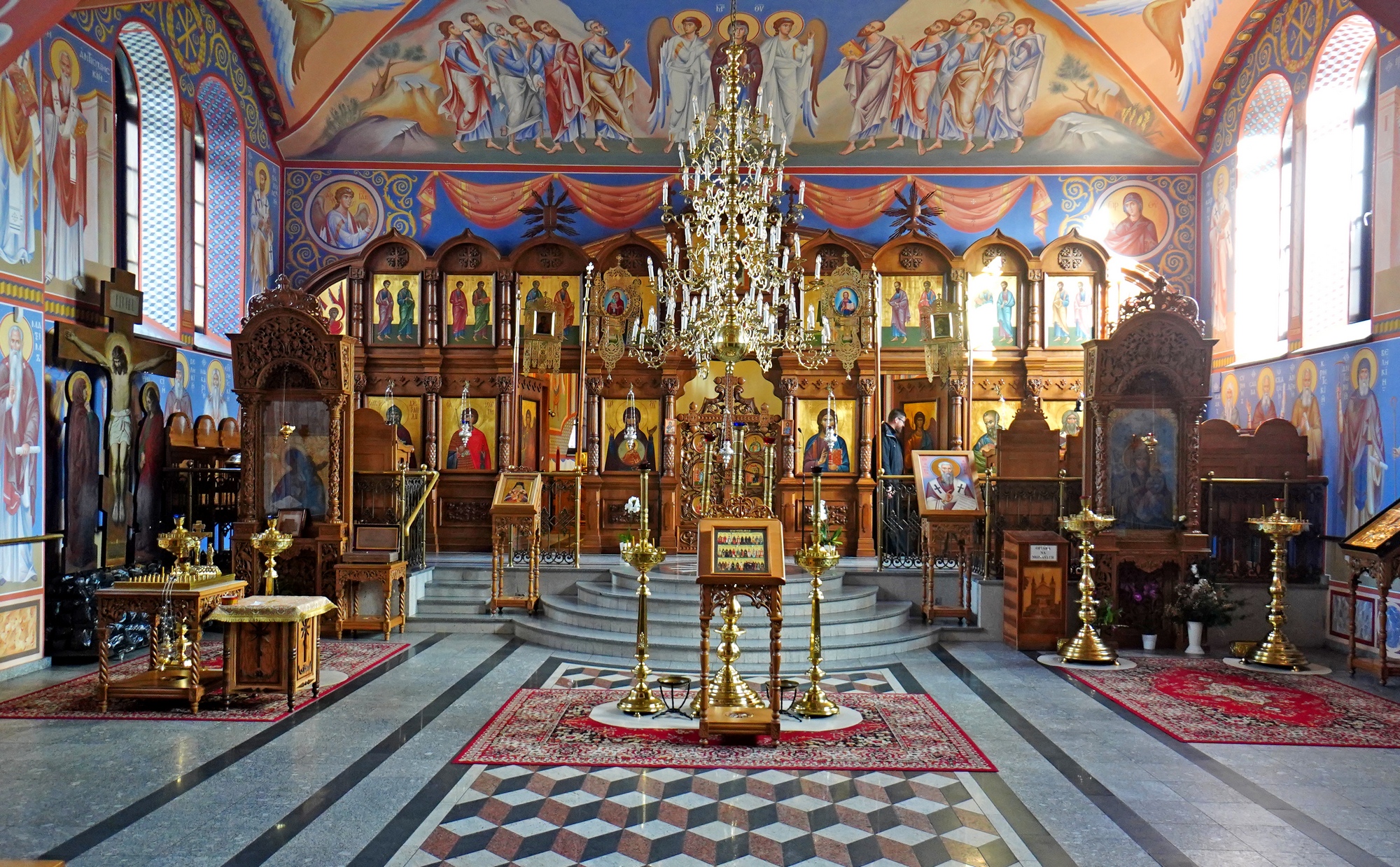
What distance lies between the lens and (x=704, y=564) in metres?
6.65

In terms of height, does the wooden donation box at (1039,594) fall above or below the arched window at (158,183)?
below

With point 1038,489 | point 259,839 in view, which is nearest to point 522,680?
point 259,839

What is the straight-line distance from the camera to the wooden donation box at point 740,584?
6551mm

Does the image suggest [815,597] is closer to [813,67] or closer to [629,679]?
[629,679]

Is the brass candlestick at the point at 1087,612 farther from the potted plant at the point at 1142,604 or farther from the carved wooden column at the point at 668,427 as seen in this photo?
the carved wooden column at the point at 668,427

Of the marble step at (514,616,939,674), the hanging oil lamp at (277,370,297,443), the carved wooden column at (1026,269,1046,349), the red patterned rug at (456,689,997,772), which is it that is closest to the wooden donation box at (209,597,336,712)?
the red patterned rug at (456,689,997,772)

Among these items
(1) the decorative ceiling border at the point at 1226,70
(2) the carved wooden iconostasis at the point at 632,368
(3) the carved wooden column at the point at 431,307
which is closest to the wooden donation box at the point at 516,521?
(2) the carved wooden iconostasis at the point at 632,368

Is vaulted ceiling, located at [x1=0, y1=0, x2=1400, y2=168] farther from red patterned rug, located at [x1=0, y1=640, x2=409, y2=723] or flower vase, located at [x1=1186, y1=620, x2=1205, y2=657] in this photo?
red patterned rug, located at [x1=0, y1=640, x2=409, y2=723]

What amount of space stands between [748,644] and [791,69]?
9060 mm

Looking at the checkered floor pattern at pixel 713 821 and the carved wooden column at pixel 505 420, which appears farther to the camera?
the carved wooden column at pixel 505 420

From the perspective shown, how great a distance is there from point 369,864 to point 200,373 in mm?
9179

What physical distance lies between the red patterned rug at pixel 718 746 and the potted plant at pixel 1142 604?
4.01 meters

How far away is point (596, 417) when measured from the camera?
14.4 meters

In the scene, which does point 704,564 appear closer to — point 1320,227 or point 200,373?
point 200,373
